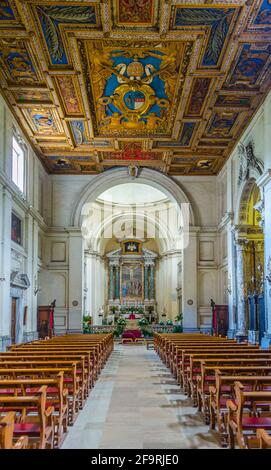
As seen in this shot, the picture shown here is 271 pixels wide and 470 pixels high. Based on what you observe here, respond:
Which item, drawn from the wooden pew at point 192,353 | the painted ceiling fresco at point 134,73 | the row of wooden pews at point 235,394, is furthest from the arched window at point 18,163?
the wooden pew at point 192,353

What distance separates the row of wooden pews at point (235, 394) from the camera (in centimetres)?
584

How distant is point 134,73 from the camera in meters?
16.5

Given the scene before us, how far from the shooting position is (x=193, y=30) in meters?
13.5

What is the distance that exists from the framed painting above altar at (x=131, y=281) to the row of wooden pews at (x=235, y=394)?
27.3 m

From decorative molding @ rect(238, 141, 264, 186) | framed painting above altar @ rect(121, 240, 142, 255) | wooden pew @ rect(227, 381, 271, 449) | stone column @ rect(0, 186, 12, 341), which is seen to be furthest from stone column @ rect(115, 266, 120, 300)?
wooden pew @ rect(227, 381, 271, 449)

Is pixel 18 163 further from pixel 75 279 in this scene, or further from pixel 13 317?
pixel 75 279

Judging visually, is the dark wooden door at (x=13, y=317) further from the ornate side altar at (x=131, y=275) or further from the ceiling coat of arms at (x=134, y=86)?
the ornate side altar at (x=131, y=275)

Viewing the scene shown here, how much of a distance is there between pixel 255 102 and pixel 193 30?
5331 millimetres

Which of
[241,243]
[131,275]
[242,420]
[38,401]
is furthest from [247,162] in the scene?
[131,275]

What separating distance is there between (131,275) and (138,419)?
3160 centimetres

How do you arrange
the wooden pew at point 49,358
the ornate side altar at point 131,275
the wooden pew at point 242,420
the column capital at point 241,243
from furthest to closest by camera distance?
1. the ornate side altar at point 131,275
2. the column capital at point 241,243
3. the wooden pew at point 49,358
4. the wooden pew at point 242,420

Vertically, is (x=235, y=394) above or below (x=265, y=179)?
below
